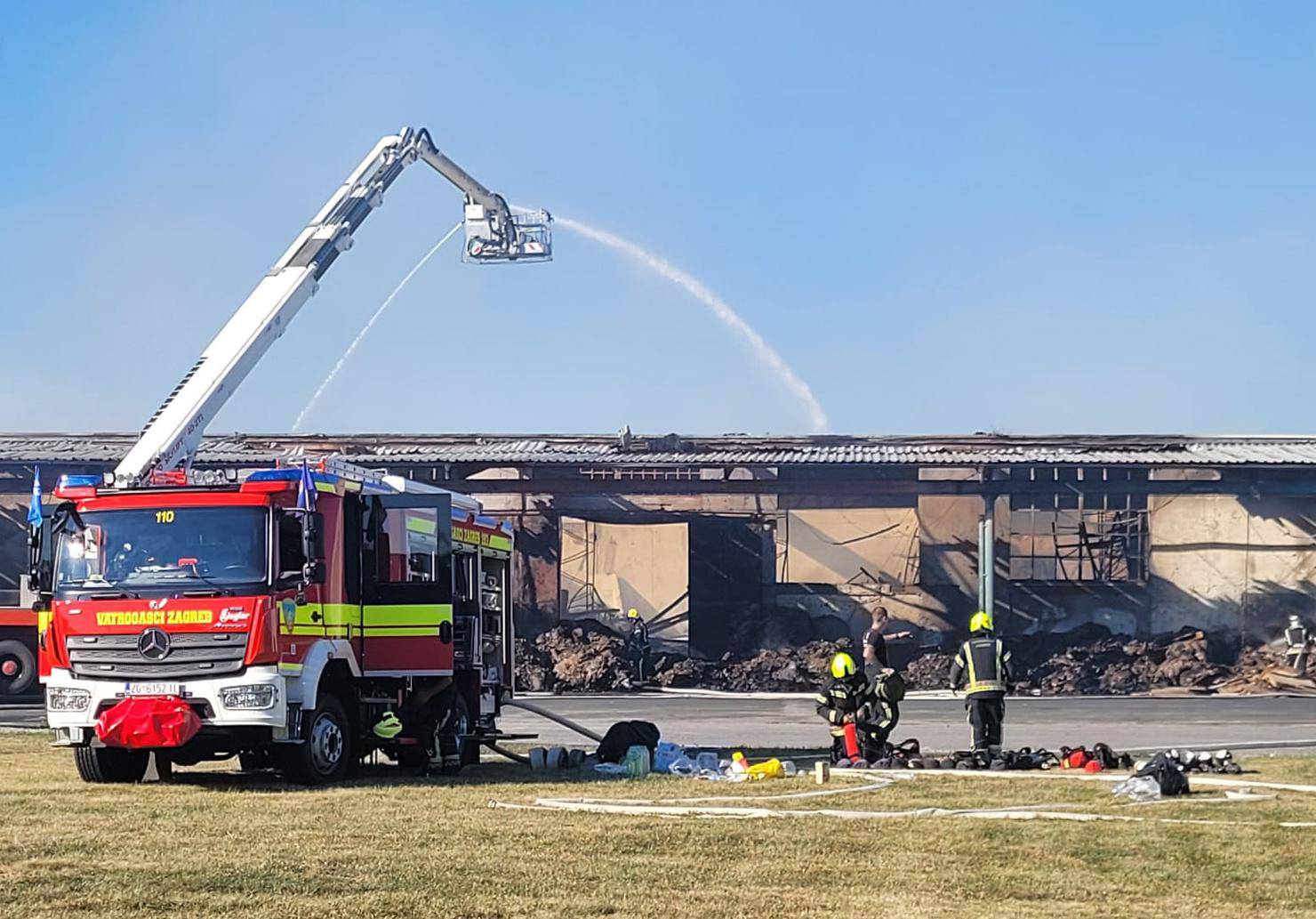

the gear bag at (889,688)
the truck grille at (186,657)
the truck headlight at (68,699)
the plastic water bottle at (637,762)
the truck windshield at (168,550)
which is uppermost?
the truck windshield at (168,550)

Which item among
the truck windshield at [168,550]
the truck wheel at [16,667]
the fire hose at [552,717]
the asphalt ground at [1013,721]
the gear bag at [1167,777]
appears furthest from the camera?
the truck wheel at [16,667]

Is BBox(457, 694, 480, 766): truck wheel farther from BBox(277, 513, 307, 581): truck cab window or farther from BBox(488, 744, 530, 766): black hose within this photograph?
BBox(277, 513, 307, 581): truck cab window

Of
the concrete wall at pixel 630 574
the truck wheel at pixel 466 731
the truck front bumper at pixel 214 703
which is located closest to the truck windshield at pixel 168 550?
the truck front bumper at pixel 214 703

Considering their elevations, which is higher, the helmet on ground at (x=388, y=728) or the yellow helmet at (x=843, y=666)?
the yellow helmet at (x=843, y=666)

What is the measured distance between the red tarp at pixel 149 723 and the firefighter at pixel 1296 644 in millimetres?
26632

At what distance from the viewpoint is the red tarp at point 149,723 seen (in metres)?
13.3

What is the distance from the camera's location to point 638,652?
35750mm

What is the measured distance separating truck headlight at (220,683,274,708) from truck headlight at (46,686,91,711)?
1259mm

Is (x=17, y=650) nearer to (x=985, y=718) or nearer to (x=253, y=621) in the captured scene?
(x=253, y=621)

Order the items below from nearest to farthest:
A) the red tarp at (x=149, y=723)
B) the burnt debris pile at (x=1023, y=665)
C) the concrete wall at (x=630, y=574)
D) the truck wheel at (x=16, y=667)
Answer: the red tarp at (x=149, y=723) < the truck wheel at (x=16, y=667) < the burnt debris pile at (x=1023, y=665) < the concrete wall at (x=630, y=574)

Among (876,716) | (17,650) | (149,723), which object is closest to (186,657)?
(149,723)

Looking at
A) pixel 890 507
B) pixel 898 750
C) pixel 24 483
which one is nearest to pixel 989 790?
pixel 898 750

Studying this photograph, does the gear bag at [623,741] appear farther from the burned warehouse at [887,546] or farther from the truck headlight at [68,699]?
the burned warehouse at [887,546]

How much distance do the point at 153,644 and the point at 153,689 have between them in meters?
0.35
